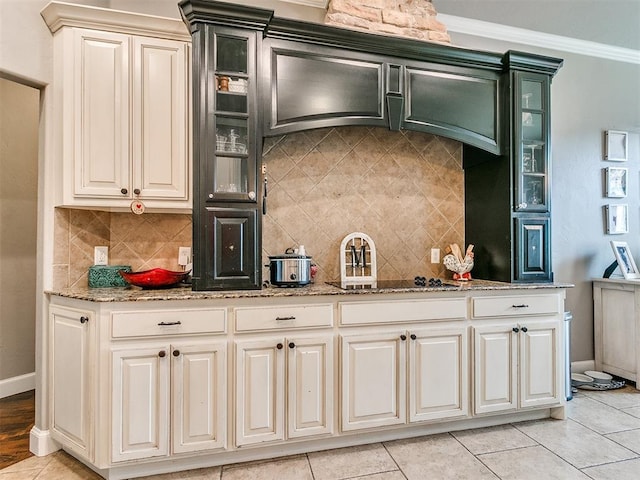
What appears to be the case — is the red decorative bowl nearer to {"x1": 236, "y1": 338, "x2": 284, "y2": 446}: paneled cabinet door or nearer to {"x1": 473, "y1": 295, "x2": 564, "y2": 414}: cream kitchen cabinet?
{"x1": 236, "y1": 338, "x2": 284, "y2": 446}: paneled cabinet door

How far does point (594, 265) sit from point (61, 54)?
448 cm

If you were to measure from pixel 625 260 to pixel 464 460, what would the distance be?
2580mm

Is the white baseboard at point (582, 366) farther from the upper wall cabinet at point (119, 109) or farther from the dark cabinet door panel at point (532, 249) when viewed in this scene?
the upper wall cabinet at point (119, 109)

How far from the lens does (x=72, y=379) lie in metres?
2.24

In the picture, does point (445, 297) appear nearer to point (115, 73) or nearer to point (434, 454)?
point (434, 454)

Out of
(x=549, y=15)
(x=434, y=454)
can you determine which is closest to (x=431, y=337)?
(x=434, y=454)

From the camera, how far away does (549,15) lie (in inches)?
135

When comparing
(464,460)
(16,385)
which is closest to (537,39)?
(464,460)

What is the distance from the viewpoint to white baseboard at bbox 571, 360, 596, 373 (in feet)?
12.5

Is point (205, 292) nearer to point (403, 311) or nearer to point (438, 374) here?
point (403, 311)

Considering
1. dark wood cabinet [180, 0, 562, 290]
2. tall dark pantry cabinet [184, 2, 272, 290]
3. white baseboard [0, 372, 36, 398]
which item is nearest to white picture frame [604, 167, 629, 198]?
dark wood cabinet [180, 0, 562, 290]

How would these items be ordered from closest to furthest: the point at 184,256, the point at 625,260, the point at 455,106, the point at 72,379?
1. the point at 72,379
2. the point at 184,256
3. the point at 455,106
4. the point at 625,260

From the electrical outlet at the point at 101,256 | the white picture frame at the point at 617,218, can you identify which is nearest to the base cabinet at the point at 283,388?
the electrical outlet at the point at 101,256

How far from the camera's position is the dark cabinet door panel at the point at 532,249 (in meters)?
2.97
